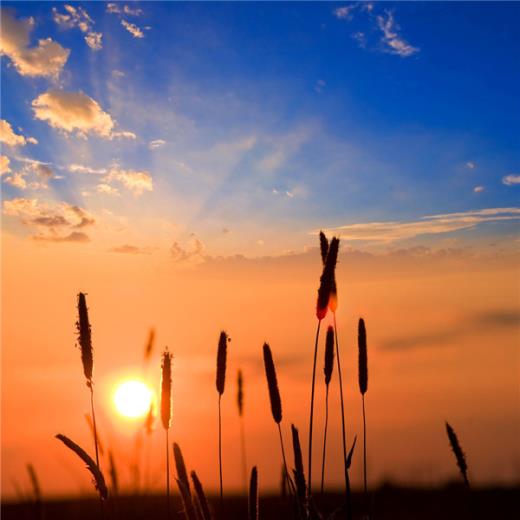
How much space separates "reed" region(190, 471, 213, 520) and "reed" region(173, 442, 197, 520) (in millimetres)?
48

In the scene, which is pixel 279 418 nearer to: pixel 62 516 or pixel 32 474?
pixel 32 474

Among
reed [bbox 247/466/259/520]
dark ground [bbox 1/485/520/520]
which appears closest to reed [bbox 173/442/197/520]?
reed [bbox 247/466/259/520]

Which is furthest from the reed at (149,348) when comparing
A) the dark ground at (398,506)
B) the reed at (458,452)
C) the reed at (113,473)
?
the dark ground at (398,506)

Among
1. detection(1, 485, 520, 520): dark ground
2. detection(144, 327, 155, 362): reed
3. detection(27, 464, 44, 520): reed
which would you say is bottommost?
detection(1, 485, 520, 520): dark ground

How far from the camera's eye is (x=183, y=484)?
11.5ft

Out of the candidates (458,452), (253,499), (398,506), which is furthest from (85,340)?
(398,506)

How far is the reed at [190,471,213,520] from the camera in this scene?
10.9ft

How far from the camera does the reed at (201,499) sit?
10.9 feet

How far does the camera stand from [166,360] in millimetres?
4164

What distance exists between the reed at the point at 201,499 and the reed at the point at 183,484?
0.16ft

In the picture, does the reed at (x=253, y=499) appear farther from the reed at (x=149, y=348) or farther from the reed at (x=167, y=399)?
the reed at (x=149, y=348)

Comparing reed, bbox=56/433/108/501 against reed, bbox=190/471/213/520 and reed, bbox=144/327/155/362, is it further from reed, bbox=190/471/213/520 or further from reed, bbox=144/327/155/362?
reed, bbox=144/327/155/362

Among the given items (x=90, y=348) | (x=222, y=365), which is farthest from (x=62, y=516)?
(x=90, y=348)

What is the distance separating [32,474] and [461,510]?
9.70 meters
